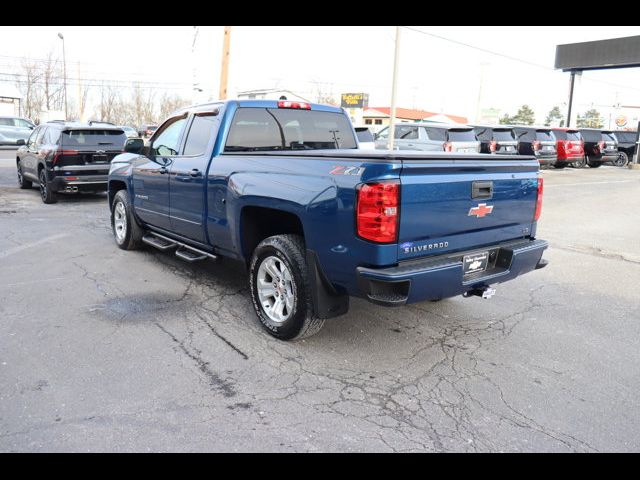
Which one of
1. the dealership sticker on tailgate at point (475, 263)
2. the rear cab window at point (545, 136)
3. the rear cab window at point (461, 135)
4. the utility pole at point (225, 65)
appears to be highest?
the utility pole at point (225, 65)

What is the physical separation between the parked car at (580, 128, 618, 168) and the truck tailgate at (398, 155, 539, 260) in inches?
970

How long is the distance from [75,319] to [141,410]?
6.18 feet

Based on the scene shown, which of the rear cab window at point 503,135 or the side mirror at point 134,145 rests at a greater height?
the rear cab window at point 503,135

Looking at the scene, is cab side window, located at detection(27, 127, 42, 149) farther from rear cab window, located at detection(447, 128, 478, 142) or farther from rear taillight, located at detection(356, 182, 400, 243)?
rear taillight, located at detection(356, 182, 400, 243)

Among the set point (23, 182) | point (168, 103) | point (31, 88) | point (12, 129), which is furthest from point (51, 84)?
point (23, 182)

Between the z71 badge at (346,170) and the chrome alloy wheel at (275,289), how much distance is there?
91 cm

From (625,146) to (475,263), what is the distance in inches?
1216

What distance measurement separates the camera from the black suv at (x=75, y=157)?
11305 mm

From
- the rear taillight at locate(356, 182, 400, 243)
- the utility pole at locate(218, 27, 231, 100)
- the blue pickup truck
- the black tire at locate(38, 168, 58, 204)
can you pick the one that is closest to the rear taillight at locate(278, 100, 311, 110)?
the blue pickup truck

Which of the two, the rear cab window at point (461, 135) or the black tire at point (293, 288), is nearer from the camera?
the black tire at point (293, 288)

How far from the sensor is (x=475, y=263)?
3.97 metres

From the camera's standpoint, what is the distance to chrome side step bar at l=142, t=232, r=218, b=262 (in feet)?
18.0

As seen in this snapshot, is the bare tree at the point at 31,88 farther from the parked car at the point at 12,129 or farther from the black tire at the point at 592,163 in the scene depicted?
the black tire at the point at 592,163

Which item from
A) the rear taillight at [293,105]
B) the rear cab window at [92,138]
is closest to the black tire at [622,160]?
the rear cab window at [92,138]
